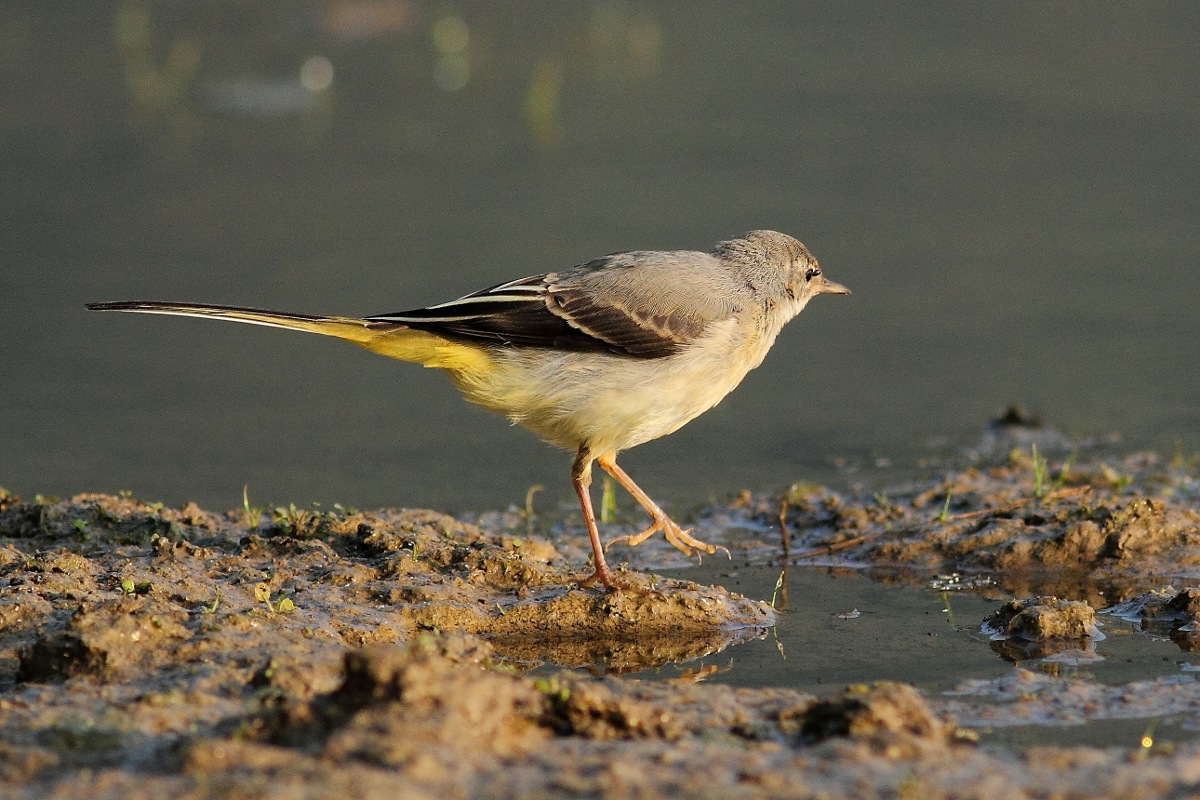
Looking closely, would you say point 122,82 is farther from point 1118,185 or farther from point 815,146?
point 1118,185

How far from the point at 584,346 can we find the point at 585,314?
0.19 metres

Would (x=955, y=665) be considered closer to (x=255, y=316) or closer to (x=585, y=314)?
(x=585, y=314)

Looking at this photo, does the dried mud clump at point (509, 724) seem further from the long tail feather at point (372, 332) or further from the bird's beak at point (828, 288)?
the bird's beak at point (828, 288)

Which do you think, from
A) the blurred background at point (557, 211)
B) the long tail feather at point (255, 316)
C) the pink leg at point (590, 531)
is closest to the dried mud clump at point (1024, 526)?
the blurred background at point (557, 211)

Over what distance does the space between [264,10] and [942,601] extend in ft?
55.5

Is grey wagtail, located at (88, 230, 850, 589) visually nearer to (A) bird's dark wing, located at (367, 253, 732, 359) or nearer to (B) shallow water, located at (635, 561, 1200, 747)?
(A) bird's dark wing, located at (367, 253, 732, 359)

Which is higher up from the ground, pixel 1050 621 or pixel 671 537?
pixel 671 537

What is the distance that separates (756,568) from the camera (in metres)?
8.98

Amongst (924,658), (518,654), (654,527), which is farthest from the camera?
(654,527)

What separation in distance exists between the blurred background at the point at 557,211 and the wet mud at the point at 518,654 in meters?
1.82

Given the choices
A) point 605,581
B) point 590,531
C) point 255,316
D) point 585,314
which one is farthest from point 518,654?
point 255,316

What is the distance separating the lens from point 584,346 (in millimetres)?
8125

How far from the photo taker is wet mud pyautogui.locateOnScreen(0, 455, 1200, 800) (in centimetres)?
521

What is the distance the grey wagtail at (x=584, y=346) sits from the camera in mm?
8094
